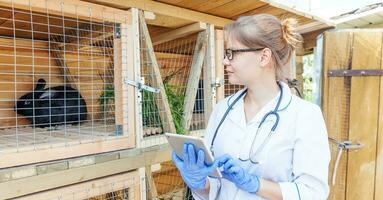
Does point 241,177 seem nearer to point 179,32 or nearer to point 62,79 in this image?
point 179,32

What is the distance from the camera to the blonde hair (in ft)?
3.33

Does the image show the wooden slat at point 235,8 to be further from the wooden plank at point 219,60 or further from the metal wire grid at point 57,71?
the metal wire grid at point 57,71

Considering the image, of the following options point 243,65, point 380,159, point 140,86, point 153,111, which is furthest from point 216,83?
point 380,159

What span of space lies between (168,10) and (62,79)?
940mm

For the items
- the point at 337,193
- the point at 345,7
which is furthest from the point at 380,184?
the point at 345,7

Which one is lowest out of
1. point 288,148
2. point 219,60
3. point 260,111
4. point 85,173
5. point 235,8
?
point 85,173

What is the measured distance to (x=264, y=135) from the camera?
3.34 ft

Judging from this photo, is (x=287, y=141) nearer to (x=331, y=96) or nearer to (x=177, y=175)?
(x=331, y=96)

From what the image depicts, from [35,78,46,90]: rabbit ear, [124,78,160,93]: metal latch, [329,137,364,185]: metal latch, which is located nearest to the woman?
[124,78,160,93]: metal latch

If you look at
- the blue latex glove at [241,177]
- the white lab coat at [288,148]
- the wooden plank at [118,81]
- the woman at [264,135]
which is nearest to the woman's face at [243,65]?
the woman at [264,135]

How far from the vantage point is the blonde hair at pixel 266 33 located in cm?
102

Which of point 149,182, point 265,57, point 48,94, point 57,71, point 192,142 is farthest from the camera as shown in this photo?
point 57,71

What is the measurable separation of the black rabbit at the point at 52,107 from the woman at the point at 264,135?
85cm

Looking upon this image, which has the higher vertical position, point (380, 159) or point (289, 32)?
point (289, 32)
